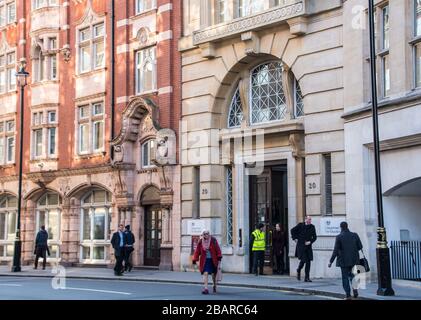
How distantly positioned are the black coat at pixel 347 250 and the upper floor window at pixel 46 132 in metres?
20.3

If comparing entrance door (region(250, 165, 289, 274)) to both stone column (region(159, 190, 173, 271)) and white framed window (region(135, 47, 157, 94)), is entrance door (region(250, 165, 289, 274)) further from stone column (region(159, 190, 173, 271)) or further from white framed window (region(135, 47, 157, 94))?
white framed window (region(135, 47, 157, 94))

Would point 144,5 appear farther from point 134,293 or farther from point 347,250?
point 347,250

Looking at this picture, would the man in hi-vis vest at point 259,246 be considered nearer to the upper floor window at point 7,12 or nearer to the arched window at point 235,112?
the arched window at point 235,112

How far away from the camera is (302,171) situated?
25.2m

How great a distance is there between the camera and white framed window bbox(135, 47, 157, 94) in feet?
101

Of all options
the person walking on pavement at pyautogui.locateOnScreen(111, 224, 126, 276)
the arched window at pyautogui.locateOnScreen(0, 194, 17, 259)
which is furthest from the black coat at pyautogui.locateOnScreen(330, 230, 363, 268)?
the arched window at pyautogui.locateOnScreen(0, 194, 17, 259)

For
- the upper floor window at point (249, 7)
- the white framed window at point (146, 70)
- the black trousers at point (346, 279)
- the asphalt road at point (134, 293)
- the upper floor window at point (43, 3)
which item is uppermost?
the upper floor window at point (43, 3)

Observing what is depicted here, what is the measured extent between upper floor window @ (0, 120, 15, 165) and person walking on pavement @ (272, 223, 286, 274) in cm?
1741

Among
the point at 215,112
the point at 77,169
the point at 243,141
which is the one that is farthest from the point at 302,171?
the point at 77,169

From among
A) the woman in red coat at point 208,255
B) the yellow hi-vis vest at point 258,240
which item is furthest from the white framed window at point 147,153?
the woman in red coat at point 208,255

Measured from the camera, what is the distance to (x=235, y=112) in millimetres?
28297

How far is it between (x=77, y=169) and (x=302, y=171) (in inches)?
479

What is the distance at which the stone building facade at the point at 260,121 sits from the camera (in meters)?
23.9

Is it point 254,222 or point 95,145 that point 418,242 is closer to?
point 254,222
